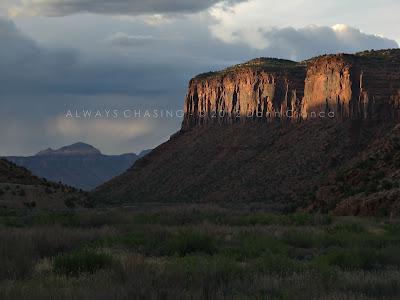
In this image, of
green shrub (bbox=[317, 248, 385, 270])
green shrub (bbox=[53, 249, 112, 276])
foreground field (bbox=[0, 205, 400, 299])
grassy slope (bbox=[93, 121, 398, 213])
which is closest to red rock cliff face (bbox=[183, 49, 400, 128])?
grassy slope (bbox=[93, 121, 398, 213])

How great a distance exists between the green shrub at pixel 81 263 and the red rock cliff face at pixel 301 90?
80885mm

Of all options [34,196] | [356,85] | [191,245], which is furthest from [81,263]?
[356,85]

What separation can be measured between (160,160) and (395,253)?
112 m

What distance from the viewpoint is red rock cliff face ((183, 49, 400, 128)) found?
97.1 meters

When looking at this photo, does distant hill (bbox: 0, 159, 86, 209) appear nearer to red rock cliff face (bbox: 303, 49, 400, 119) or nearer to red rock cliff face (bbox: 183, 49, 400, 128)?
red rock cliff face (bbox: 303, 49, 400, 119)

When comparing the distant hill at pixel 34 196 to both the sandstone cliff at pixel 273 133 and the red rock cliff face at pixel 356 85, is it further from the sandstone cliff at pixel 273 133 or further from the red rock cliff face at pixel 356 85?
the red rock cliff face at pixel 356 85

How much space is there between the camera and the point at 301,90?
11850cm

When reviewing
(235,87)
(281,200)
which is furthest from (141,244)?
(235,87)

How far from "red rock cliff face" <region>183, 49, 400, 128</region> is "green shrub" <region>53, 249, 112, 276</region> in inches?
3184

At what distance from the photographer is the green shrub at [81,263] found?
40.9 feet

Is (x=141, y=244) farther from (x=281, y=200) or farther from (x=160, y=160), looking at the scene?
(x=160, y=160)

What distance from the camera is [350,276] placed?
1212cm

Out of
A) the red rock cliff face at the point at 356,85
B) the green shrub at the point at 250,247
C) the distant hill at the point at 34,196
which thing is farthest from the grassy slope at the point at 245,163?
the green shrub at the point at 250,247

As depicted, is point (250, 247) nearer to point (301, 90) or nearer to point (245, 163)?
point (245, 163)
